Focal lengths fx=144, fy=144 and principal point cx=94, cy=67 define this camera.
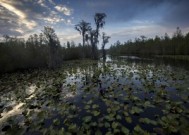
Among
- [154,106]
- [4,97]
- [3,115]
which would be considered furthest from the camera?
[4,97]

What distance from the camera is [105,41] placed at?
57.4 metres

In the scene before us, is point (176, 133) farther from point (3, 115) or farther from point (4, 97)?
point (4, 97)

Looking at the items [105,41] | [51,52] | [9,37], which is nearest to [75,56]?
[105,41]

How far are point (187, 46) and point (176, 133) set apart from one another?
50.3 meters

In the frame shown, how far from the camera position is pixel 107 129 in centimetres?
559

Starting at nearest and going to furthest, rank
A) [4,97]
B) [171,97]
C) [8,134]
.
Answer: [8,134] < [171,97] < [4,97]

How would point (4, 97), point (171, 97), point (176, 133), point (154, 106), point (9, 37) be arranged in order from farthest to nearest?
1. point (9, 37)
2. point (4, 97)
3. point (171, 97)
4. point (154, 106)
5. point (176, 133)

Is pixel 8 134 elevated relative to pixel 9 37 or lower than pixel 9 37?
lower

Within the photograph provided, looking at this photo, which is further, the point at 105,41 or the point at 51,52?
the point at 105,41

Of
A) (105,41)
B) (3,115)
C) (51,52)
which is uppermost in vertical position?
(105,41)

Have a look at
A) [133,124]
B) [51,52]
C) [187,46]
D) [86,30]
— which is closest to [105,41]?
[86,30]

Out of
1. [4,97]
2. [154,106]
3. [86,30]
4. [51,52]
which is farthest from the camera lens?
[86,30]

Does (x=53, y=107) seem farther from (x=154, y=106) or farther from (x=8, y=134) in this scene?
(x=154, y=106)

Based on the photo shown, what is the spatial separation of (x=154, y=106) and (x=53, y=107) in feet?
17.9
